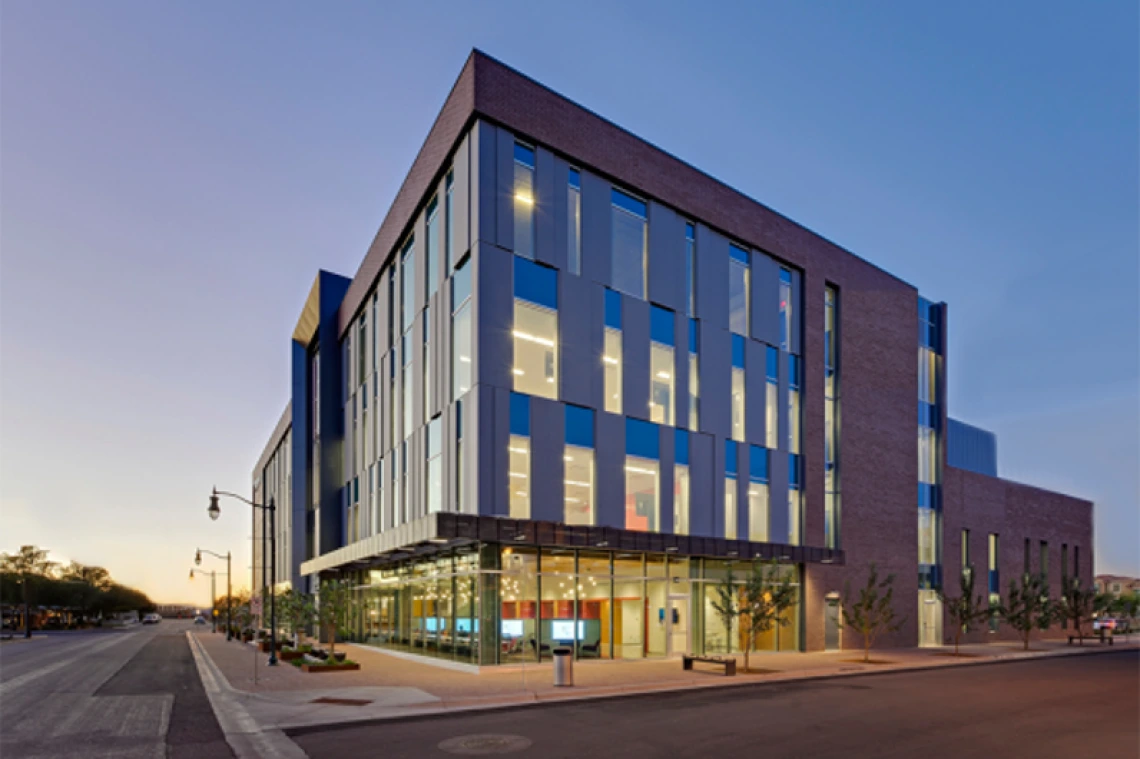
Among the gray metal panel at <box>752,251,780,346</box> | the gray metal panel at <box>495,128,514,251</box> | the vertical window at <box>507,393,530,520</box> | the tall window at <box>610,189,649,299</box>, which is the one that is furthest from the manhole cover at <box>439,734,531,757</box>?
the gray metal panel at <box>752,251,780,346</box>

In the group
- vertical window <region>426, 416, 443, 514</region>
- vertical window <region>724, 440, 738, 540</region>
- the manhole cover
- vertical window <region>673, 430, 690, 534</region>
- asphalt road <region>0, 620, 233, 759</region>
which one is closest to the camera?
the manhole cover

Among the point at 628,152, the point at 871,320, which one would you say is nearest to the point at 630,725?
the point at 628,152

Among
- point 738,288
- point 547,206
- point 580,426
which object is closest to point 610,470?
point 580,426

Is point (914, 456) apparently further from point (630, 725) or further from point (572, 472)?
point (630, 725)

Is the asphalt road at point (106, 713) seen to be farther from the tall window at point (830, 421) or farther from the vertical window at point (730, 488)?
the tall window at point (830, 421)

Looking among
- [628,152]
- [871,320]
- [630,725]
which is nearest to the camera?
[630,725]

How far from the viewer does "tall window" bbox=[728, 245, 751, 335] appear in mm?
34938

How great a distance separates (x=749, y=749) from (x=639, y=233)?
71.7ft

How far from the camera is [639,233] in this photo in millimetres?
31656

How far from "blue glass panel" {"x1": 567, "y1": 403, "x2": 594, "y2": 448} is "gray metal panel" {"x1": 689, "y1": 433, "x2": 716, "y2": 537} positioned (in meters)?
5.19

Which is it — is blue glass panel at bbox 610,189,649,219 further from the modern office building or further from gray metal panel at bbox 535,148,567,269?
gray metal panel at bbox 535,148,567,269

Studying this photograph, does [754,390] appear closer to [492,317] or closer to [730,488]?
[730,488]

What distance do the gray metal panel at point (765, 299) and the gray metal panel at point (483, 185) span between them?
13.8 m

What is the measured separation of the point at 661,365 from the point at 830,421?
11.5 meters
